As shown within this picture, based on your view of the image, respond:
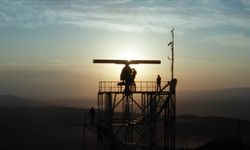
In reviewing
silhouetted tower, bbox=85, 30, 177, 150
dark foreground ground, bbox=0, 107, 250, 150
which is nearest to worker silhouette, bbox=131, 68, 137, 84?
silhouetted tower, bbox=85, 30, 177, 150

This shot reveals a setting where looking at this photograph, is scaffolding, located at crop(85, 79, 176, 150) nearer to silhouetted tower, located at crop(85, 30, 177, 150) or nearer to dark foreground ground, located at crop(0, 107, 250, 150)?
silhouetted tower, located at crop(85, 30, 177, 150)

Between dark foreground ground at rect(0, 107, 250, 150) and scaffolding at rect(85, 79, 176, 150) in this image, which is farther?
dark foreground ground at rect(0, 107, 250, 150)

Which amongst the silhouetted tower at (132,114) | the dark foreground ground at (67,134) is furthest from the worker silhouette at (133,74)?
the dark foreground ground at (67,134)

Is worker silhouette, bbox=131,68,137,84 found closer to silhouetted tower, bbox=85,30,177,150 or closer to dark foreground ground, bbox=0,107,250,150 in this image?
silhouetted tower, bbox=85,30,177,150

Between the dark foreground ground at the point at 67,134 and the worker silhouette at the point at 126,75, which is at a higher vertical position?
the worker silhouette at the point at 126,75

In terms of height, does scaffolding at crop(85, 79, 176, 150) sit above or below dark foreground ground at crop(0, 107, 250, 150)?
above

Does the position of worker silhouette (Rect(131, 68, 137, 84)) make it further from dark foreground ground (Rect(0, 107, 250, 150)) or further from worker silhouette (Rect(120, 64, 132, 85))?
dark foreground ground (Rect(0, 107, 250, 150))

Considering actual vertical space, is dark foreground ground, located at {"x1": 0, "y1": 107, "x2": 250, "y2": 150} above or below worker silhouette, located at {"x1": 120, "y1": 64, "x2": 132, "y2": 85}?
below

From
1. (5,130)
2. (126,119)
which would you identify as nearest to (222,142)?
(126,119)

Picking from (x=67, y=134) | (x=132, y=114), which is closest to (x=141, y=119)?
(x=132, y=114)

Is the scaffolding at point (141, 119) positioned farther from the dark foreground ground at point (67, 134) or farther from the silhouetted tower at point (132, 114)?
the dark foreground ground at point (67, 134)

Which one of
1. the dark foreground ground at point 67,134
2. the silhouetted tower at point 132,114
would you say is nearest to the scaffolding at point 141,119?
the silhouetted tower at point 132,114

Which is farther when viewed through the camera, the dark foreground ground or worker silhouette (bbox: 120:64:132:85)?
the dark foreground ground

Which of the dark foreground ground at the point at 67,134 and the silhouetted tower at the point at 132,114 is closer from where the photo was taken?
the silhouetted tower at the point at 132,114
